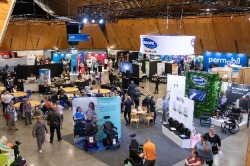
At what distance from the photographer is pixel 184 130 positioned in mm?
9797

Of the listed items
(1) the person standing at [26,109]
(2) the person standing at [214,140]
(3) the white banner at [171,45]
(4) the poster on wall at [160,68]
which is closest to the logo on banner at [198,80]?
(3) the white banner at [171,45]

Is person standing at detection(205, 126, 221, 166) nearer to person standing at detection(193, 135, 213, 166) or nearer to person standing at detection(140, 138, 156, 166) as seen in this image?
person standing at detection(193, 135, 213, 166)

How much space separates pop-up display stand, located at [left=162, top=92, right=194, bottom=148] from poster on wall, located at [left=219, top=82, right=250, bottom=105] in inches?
127

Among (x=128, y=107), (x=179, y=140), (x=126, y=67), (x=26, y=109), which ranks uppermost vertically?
(x=126, y=67)

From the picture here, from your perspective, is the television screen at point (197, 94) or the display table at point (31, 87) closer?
the television screen at point (197, 94)

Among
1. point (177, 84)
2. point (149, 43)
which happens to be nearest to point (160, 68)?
point (177, 84)

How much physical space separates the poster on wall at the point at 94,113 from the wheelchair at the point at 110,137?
29 centimetres

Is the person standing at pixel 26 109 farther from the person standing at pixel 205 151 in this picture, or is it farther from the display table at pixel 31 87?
the person standing at pixel 205 151

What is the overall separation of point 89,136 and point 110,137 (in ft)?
2.36

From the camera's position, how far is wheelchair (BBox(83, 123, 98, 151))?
9.26 metres

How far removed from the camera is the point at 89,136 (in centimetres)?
931

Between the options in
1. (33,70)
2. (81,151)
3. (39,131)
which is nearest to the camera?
(39,131)

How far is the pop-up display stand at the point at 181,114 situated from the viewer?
9.56 meters

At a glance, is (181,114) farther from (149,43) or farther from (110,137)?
(149,43)
